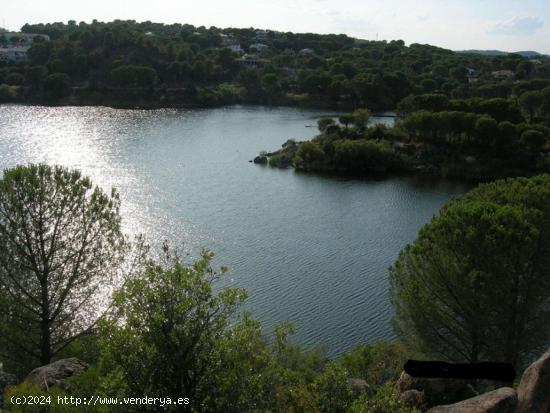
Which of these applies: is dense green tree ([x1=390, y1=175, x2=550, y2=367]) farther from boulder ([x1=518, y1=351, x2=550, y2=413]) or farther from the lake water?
boulder ([x1=518, y1=351, x2=550, y2=413])

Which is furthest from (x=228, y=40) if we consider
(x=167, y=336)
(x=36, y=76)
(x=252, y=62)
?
(x=167, y=336)

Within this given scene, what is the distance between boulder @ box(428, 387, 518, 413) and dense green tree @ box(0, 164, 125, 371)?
11.3m

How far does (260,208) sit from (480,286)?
27.6 meters

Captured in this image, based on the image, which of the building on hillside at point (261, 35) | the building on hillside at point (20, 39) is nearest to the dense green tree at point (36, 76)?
the building on hillside at point (20, 39)

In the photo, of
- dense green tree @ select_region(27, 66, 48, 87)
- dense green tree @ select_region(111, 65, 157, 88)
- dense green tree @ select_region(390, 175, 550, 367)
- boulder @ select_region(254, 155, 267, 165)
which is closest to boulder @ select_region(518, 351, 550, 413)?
dense green tree @ select_region(390, 175, 550, 367)

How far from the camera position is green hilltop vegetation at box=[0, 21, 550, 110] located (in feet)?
320

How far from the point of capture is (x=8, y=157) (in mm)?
54375

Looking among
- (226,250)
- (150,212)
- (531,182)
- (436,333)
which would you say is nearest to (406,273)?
(436,333)

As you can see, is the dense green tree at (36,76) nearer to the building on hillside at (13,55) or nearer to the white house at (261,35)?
the building on hillside at (13,55)

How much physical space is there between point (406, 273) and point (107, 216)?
31.5ft

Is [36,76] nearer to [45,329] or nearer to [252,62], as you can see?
[252,62]

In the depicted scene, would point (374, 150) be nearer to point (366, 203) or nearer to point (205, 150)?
point (366, 203)

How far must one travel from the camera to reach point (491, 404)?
10.4 meters

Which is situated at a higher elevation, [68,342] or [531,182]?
[531,182]
